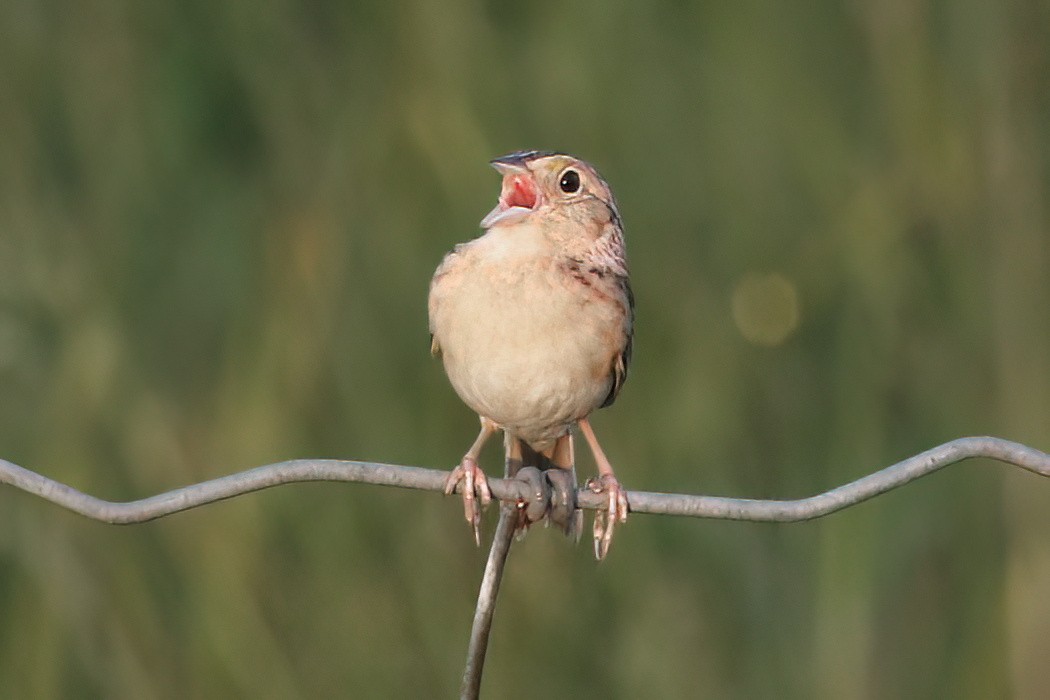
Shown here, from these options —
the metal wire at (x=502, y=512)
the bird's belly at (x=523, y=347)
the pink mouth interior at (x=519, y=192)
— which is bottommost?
the metal wire at (x=502, y=512)

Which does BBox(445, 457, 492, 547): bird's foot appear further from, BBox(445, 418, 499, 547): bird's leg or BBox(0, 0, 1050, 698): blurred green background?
BBox(0, 0, 1050, 698): blurred green background

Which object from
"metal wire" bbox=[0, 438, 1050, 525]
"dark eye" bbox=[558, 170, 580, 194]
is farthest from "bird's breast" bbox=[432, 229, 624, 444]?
"metal wire" bbox=[0, 438, 1050, 525]

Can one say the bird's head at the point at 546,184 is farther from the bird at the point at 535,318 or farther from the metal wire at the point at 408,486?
the metal wire at the point at 408,486

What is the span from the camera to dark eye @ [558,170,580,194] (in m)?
2.85

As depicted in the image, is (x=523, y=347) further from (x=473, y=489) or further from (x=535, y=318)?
(x=473, y=489)

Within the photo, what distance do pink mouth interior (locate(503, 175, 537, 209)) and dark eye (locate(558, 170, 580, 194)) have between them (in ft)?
0.18

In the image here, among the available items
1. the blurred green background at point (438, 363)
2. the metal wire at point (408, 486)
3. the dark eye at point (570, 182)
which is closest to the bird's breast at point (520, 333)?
the dark eye at point (570, 182)

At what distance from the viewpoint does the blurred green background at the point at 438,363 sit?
336 cm

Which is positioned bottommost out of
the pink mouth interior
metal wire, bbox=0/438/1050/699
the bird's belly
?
metal wire, bbox=0/438/1050/699

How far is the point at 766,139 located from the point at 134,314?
134cm

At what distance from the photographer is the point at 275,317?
132 inches

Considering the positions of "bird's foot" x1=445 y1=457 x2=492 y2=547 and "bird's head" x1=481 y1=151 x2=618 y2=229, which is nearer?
"bird's foot" x1=445 y1=457 x2=492 y2=547

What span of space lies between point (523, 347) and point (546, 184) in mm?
421

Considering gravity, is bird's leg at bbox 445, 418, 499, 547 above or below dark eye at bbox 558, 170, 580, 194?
below
